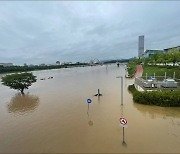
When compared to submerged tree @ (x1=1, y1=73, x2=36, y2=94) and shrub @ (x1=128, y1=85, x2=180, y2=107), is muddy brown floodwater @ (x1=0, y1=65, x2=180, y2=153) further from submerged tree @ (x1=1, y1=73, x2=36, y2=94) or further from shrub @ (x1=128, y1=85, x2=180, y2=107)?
submerged tree @ (x1=1, y1=73, x2=36, y2=94)

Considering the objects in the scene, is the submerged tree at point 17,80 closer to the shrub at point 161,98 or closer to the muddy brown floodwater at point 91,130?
the muddy brown floodwater at point 91,130

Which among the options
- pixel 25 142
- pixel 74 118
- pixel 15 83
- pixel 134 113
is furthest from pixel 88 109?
pixel 15 83

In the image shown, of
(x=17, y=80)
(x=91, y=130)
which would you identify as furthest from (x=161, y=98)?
(x=17, y=80)

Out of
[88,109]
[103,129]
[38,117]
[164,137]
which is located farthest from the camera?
[88,109]

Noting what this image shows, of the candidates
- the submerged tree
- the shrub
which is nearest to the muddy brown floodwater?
the shrub

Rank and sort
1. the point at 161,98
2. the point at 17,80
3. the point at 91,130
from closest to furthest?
the point at 91,130 < the point at 161,98 < the point at 17,80

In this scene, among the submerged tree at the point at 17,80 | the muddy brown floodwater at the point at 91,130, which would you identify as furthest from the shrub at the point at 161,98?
the submerged tree at the point at 17,80

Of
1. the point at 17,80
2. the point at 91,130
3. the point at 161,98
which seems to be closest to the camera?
the point at 91,130

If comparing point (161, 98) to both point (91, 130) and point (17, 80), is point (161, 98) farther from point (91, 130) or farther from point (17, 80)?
point (17, 80)

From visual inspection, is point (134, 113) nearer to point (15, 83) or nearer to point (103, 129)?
point (103, 129)

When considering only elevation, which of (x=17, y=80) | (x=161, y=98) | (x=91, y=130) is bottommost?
(x=91, y=130)

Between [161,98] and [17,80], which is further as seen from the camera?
[17,80]
